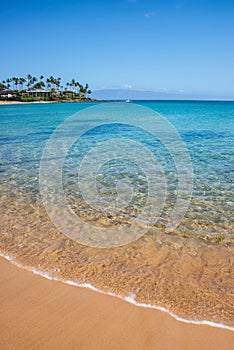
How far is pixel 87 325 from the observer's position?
10.2 feet

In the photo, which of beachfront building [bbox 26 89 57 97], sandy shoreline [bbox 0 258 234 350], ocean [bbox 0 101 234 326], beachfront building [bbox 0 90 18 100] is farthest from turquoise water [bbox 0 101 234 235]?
beachfront building [bbox 26 89 57 97]

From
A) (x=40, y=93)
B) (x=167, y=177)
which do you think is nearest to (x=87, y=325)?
(x=167, y=177)

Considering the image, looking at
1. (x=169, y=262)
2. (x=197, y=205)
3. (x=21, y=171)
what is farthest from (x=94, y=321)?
(x=21, y=171)

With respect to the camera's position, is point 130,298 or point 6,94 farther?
point 6,94

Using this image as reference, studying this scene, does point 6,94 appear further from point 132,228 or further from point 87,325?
point 87,325

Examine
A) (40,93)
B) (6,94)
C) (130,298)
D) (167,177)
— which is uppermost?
(40,93)

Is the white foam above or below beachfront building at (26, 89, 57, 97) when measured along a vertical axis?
below

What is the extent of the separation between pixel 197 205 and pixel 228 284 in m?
3.18

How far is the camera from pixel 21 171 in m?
10.4

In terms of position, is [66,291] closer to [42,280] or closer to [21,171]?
[42,280]

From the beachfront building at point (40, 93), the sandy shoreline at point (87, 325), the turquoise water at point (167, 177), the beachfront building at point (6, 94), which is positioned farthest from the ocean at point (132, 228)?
the beachfront building at point (40, 93)

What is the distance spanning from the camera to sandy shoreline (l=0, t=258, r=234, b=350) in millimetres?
2867

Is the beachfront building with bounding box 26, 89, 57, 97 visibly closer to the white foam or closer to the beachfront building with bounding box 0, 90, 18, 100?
the beachfront building with bounding box 0, 90, 18, 100

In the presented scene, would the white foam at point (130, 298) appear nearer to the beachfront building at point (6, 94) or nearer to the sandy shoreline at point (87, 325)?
the sandy shoreline at point (87, 325)
